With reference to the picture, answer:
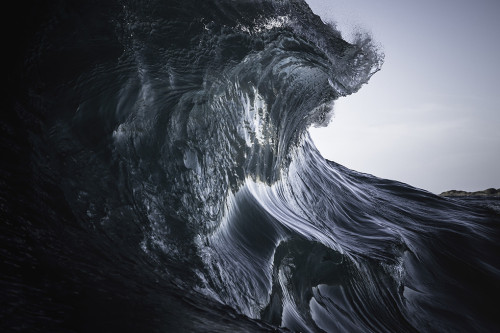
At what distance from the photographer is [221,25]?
3078 millimetres

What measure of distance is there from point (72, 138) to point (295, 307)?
1634 mm

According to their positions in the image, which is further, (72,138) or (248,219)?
(248,219)

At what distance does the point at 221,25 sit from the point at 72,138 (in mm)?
1527

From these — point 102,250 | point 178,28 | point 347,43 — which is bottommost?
point 102,250

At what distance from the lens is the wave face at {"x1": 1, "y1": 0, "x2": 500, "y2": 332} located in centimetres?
154

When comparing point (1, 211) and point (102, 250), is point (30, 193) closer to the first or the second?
point (1, 211)

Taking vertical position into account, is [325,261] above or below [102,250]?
above

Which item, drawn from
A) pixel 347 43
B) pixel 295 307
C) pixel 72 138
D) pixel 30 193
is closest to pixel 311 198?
pixel 347 43

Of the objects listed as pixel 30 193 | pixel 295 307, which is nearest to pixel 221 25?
pixel 30 193

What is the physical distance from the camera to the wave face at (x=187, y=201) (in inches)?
60.6

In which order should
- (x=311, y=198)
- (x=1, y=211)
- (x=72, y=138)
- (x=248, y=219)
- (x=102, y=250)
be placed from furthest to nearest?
1. (x=311, y=198)
2. (x=248, y=219)
3. (x=72, y=138)
4. (x=102, y=250)
5. (x=1, y=211)

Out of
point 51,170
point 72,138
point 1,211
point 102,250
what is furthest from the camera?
point 72,138

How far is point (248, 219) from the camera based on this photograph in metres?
3.07

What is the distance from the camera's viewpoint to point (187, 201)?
259 centimetres
